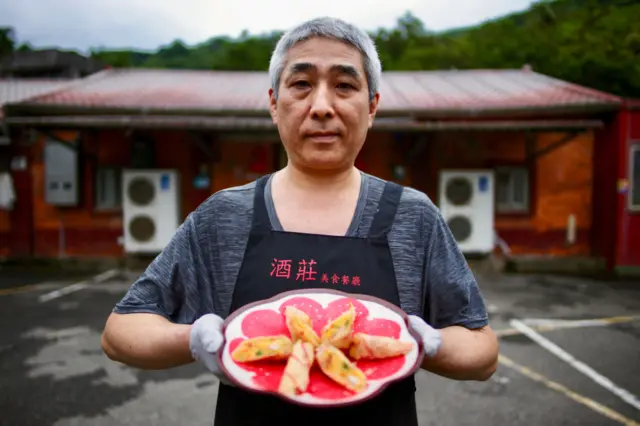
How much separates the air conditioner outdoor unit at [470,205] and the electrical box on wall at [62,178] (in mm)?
8099

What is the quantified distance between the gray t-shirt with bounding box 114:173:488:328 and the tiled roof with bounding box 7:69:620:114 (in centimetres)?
843

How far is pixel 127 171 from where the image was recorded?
10.5 metres

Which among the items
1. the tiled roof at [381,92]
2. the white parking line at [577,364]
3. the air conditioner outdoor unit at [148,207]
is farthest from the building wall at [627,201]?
the air conditioner outdoor unit at [148,207]

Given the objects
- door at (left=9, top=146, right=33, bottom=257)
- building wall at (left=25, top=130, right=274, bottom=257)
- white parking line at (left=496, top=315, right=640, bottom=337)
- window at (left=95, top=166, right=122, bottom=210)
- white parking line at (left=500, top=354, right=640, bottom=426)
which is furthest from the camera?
door at (left=9, top=146, right=33, bottom=257)

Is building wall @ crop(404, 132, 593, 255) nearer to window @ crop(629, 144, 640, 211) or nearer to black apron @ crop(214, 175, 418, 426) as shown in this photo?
window @ crop(629, 144, 640, 211)

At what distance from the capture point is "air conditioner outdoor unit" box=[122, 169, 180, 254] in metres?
10.5

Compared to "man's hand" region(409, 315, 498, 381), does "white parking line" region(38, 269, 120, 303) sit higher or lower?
lower

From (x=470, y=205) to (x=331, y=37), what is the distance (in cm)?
957

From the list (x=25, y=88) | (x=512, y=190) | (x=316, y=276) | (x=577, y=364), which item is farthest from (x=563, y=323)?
(x=25, y=88)

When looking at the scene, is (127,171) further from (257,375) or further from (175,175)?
(257,375)

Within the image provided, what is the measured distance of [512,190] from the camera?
1083 centimetres

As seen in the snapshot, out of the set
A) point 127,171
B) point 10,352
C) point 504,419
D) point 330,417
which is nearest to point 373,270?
point 330,417

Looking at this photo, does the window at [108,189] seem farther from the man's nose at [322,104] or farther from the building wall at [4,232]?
the man's nose at [322,104]

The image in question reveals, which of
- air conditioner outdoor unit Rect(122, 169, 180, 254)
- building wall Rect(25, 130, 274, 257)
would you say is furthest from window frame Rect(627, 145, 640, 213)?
air conditioner outdoor unit Rect(122, 169, 180, 254)
